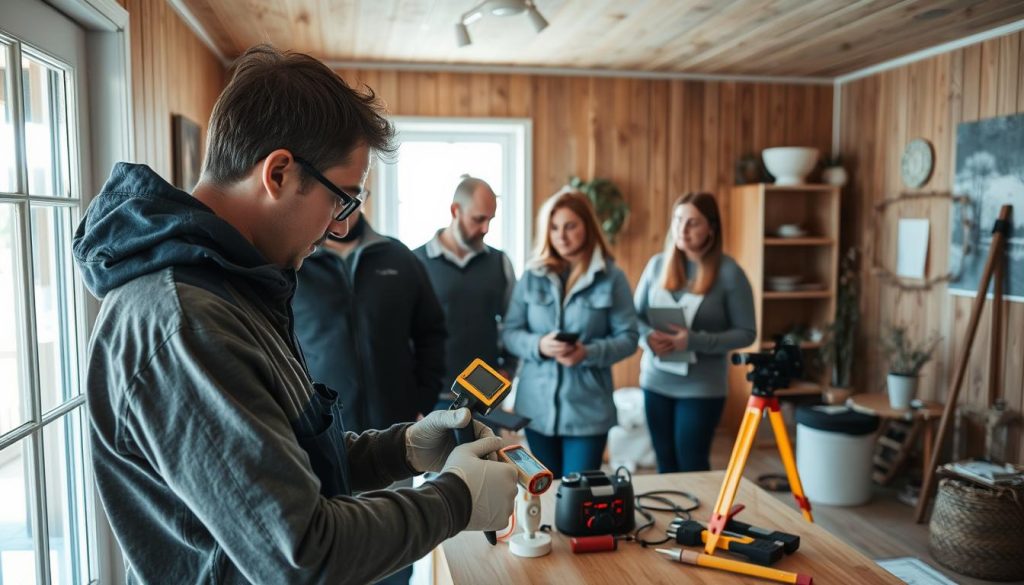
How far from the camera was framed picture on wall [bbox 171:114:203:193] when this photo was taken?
117 inches

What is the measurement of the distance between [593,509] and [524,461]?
481 mm

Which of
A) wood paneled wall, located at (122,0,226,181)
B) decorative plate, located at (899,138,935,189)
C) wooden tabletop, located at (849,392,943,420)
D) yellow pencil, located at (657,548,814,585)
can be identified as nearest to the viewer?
yellow pencil, located at (657,548,814,585)

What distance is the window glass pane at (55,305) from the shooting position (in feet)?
5.92

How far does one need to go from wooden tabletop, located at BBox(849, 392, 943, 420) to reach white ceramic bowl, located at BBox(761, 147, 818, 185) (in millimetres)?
1377

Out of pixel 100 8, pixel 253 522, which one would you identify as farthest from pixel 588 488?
pixel 100 8

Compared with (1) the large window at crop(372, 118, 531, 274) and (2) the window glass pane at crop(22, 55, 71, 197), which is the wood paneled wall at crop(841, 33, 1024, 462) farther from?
(2) the window glass pane at crop(22, 55, 71, 197)

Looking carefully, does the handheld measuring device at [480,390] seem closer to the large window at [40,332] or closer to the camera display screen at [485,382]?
the camera display screen at [485,382]

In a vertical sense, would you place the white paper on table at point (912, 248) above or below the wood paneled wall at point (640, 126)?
below

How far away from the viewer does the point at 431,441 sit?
122 centimetres

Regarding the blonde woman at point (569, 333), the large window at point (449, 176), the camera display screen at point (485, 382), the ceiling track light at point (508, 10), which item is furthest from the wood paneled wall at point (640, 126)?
the camera display screen at point (485, 382)

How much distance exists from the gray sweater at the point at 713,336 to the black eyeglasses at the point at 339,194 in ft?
6.99

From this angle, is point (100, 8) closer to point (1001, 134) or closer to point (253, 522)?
point (253, 522)

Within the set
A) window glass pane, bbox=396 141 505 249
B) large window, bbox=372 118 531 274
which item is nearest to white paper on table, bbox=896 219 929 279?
large window, bbox=372 118 531 274

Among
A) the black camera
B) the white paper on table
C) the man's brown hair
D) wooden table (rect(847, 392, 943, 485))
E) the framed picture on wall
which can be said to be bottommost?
wooden table (rect(847, 392, 943, 485))
